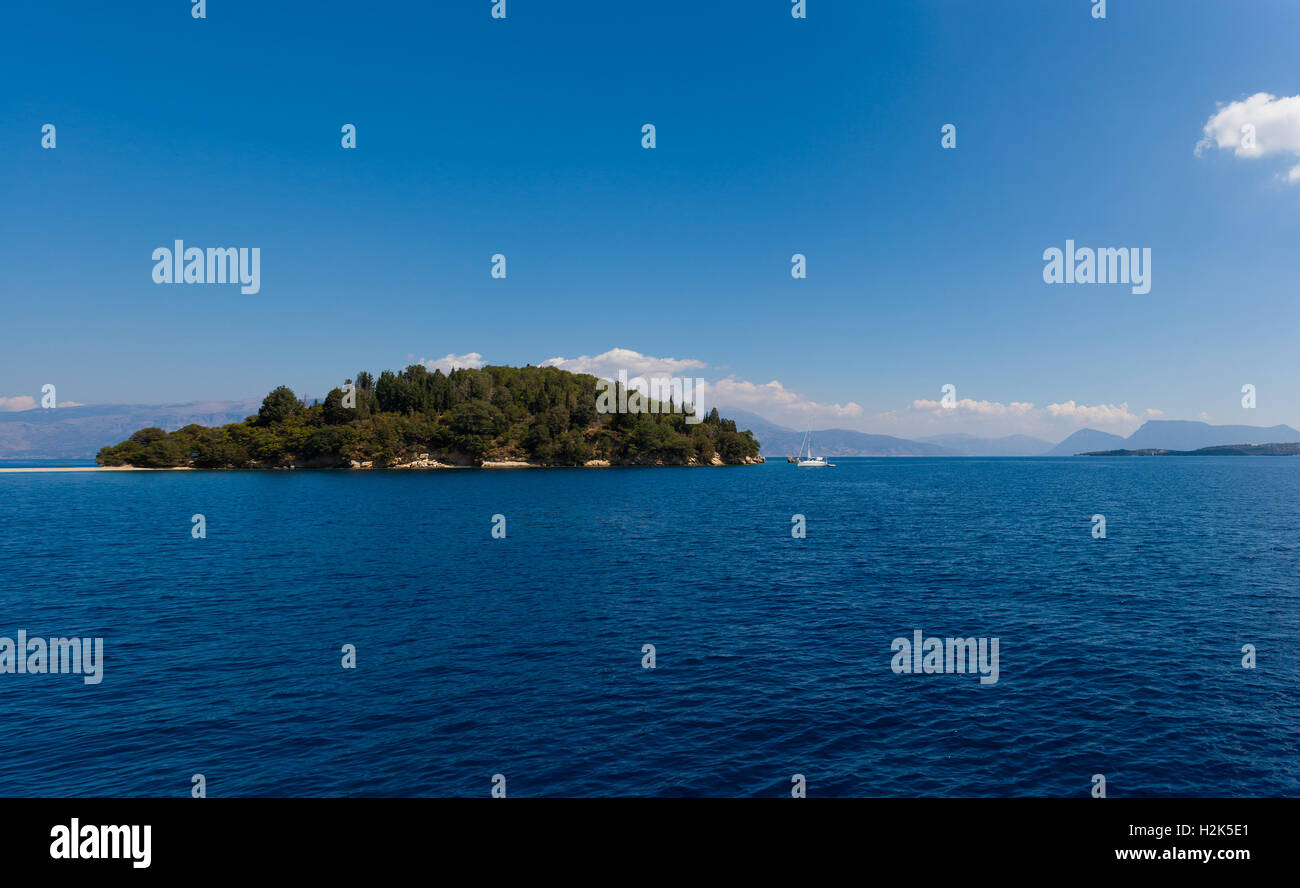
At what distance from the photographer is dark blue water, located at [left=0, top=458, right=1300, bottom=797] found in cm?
2036

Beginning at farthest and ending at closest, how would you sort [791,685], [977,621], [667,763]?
[977,621], [791,685], [667,763]

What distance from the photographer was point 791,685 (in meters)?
27.7

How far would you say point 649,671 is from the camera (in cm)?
2975

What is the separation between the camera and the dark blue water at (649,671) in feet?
66.8

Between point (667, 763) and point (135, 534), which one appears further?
point (135, 534)

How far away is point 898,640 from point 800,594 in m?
11.7
